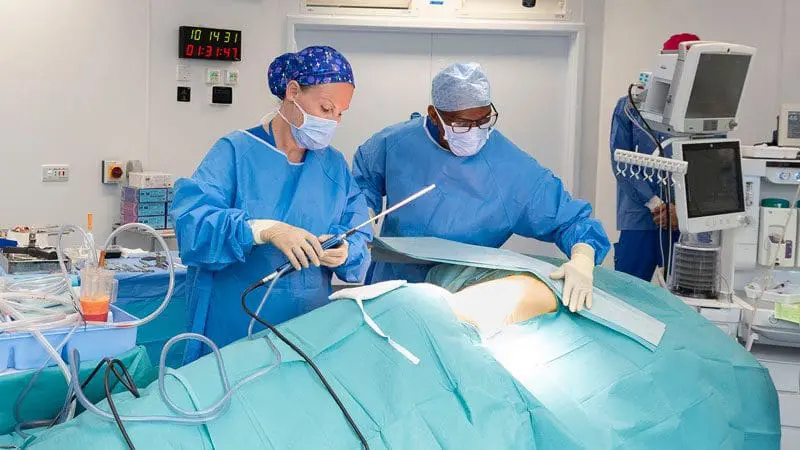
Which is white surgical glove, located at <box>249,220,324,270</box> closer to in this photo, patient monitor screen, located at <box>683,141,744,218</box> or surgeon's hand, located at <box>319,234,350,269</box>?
surgeon's hand, located at <box>319,234,350,269</box>

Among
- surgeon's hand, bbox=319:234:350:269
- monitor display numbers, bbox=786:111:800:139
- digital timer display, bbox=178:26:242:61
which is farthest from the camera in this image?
digital timer display, bbox=178:26:242:61

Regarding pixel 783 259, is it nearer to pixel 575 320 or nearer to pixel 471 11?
pixel 575 320

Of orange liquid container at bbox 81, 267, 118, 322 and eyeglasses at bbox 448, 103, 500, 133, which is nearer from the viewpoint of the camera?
orange liquid container at bbox 81, 267, 118, 322

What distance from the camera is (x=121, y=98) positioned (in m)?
5.54

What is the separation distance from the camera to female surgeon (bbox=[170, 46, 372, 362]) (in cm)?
257

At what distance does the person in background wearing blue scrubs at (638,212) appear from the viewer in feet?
13.9

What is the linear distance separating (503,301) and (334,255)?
479 millimetres

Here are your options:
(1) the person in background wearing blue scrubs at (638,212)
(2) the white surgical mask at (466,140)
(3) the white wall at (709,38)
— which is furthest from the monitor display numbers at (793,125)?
(2) the white surgical mask at (466,140)

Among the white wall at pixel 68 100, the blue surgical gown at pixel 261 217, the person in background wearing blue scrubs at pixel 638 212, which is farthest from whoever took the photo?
the white wall at pixel 68 100

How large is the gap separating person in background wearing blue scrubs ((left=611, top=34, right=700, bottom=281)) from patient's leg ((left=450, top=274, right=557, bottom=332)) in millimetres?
1848

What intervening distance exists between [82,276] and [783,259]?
229 centimetres

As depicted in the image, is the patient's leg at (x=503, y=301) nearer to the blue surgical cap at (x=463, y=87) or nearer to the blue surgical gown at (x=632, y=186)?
the blue surgical cap at (x=463, y=87)

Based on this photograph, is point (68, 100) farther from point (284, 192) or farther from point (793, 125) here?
point (793, 125)

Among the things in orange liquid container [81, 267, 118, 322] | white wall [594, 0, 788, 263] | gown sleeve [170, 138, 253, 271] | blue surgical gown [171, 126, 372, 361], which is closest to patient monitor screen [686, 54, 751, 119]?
blue surgical gown [171, 126, 372, 361]
